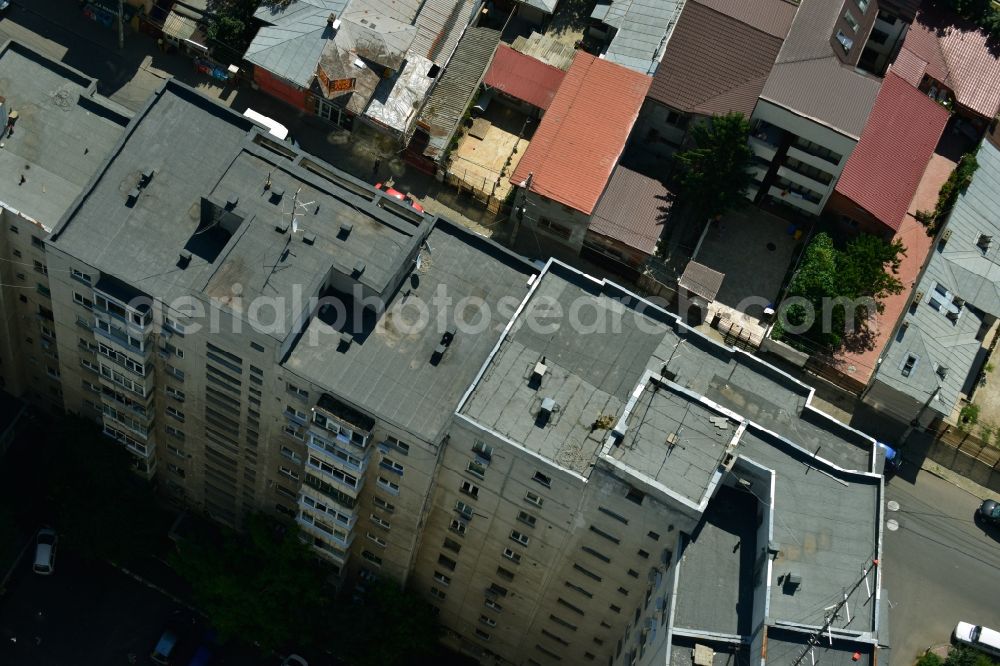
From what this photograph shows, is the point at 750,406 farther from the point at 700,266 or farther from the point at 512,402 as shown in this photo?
the point at 700,266

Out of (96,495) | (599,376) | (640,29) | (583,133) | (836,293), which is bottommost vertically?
(96,495)

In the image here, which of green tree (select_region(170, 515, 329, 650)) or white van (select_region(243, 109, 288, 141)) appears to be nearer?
green tree (select_region(170, 515, 329, 650))

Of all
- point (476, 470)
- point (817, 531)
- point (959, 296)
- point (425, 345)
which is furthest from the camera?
point (959, 296)

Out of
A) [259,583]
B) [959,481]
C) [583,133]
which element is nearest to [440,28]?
[583,133]

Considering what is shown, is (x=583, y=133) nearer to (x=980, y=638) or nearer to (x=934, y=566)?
(x=934, y=566)

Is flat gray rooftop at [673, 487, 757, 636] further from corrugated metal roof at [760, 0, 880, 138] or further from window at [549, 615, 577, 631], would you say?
corrugated metal roof at [760, 0, 880, 138]

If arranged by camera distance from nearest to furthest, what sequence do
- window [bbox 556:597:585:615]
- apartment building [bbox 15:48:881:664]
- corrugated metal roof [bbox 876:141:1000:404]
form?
1. apartment building [bbox 15:48:881:664]
2. window [bbox 556:597:585:615]
3. corrugated metal roof [bbox 876:141:1000:404]

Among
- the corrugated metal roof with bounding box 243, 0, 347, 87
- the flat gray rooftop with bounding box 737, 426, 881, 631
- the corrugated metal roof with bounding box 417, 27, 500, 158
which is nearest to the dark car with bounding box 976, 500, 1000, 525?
the flat gray rooftop with bounding box 737, 426, 881, 631
